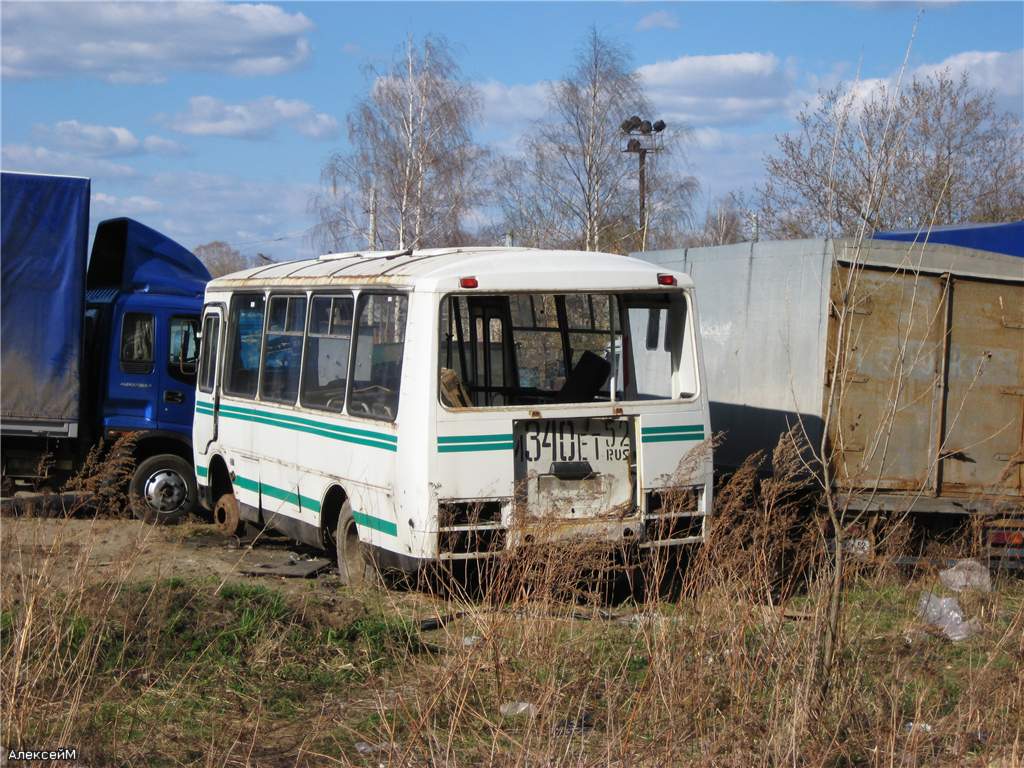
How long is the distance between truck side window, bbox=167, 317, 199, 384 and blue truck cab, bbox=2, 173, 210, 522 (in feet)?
0.03

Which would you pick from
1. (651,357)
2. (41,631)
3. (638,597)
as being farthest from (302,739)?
(651,357)

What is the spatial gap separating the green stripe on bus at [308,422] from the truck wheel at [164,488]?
1666mm

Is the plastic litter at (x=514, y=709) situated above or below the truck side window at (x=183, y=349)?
below

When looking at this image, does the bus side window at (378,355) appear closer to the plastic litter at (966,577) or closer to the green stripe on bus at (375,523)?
the green stripe on bus at (375,523)

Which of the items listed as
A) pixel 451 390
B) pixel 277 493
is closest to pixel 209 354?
pixel 277 493

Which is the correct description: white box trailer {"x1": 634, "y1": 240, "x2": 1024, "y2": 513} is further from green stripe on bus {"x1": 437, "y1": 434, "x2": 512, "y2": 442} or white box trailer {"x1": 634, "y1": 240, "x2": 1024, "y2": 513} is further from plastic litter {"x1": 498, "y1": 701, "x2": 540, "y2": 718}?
plastic litter {"x1": 498, "y1": 701, "x2": 540, "y2": 718}

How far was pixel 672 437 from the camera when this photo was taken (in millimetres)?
8758

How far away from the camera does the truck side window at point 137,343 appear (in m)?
13.1

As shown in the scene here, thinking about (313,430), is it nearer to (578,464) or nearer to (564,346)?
(564,346)

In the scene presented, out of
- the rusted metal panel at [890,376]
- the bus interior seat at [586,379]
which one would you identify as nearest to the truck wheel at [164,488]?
the bus interior seat at [586,379]

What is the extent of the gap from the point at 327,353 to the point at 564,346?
74.1 inches

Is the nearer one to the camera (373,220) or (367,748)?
(367,748)

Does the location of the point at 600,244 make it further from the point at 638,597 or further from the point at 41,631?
the point at 41,631

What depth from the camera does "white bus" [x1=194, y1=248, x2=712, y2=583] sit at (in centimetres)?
831
